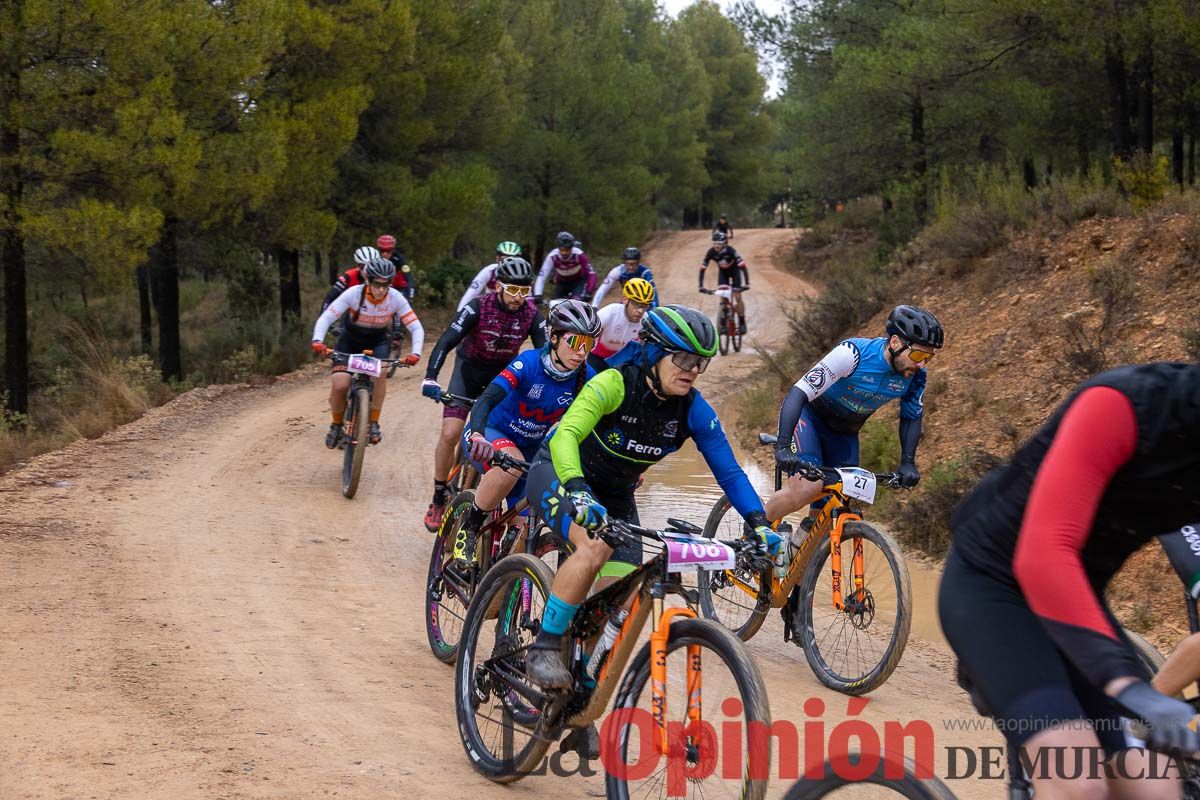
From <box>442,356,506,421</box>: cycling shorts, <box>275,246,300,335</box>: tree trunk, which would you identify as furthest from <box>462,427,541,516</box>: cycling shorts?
<box>275,246,300,335</box>: tree trunk

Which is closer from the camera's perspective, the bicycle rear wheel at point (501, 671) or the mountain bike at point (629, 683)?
the mountain bike at point (629, 683)

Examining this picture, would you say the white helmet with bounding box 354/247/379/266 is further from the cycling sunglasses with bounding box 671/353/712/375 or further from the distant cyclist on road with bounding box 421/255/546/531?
the cycling sunglasses with bounding box 671/353/712/375

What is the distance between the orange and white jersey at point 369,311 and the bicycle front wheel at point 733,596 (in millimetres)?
5061

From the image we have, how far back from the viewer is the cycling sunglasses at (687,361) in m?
4.95

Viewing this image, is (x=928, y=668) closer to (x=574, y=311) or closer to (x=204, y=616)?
(x=574, y=311)

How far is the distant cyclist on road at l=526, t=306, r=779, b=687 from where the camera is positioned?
476 cm

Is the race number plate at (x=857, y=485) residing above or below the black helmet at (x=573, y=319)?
below

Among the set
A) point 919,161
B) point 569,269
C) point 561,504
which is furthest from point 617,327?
point 919,161

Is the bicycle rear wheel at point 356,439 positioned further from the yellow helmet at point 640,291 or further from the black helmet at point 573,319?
the black helmet at point 573,319

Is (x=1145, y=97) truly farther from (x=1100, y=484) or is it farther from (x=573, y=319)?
(x=1100, y=484)

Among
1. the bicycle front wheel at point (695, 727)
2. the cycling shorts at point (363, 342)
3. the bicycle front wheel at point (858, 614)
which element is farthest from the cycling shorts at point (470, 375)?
the bicycle front wheel at point (695, 727)

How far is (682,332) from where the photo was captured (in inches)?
193

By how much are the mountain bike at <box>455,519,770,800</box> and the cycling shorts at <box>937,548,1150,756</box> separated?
98 centimetres

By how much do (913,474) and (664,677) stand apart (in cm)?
351
